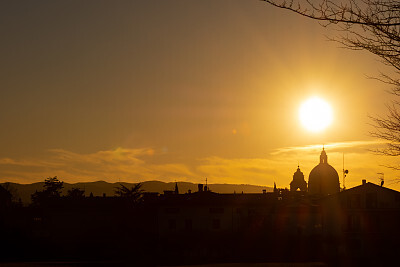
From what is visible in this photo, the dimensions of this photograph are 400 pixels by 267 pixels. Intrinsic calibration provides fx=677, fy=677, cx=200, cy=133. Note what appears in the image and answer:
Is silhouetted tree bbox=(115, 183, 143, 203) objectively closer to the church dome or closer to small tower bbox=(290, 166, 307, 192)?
the church dome

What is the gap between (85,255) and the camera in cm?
5803

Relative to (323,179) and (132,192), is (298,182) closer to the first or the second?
(323,179)

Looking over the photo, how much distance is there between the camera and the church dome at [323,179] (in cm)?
12756

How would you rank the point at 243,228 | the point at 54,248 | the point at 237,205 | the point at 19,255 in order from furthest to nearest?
the point at 237,205
the point at 243,228
the point at 54,248
the point at 19,255

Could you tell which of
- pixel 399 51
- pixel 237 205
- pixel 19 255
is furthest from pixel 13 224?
pixel 399 51

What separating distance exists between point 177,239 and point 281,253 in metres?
13.5

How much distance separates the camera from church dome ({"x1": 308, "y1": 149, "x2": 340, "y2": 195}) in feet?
419

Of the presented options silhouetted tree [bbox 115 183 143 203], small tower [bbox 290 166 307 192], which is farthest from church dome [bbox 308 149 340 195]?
silhouetted tree [bbox 115 183 143 203]

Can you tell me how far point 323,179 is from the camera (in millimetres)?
129875

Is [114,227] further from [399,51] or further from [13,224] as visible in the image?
[399,51]

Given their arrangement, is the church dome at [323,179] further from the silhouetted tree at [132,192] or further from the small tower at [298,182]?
the silhouetted tree at [132,192]

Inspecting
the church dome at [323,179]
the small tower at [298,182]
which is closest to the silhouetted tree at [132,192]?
the church dome at [323,179]

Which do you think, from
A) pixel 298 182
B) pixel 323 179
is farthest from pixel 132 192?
pixel 298 182

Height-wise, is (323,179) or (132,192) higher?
(323,179)
